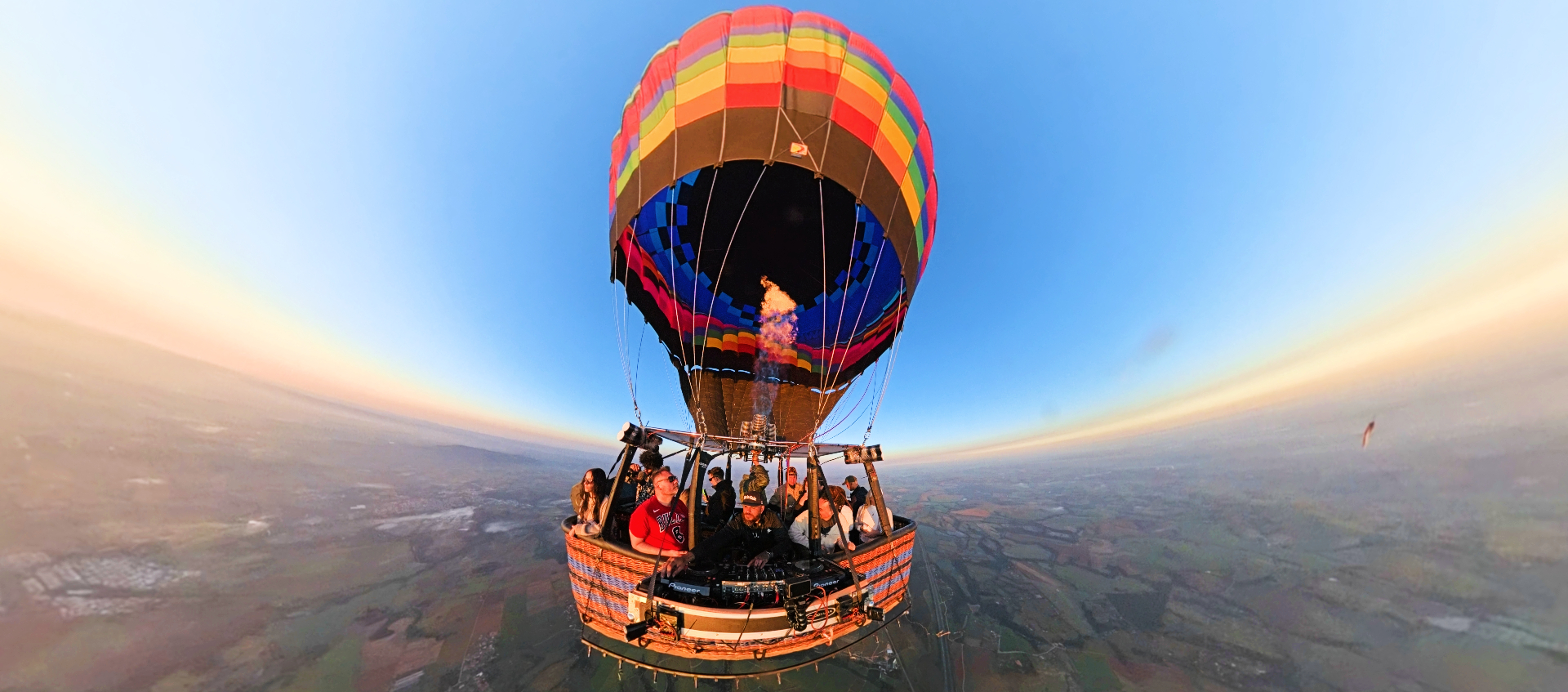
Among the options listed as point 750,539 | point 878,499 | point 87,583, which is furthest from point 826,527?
point 87,583

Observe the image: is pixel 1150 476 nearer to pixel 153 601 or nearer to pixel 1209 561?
pixel 1209 561

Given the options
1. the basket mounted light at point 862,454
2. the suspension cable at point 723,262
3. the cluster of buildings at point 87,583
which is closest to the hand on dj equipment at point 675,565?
the basket mounted light at point 862,454

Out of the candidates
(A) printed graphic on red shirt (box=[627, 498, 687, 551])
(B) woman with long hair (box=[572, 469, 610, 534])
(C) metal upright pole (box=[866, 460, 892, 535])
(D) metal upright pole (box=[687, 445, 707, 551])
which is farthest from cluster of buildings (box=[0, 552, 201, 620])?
(C) metal upright pole (box=[866, 460, 892, 535])

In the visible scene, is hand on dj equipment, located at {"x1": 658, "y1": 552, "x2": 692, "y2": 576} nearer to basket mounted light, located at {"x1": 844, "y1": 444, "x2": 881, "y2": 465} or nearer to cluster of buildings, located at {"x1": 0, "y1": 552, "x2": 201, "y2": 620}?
basket mounted light, located at {"x1": 844, "y1": 444, "x2": 881, "y2": 465}

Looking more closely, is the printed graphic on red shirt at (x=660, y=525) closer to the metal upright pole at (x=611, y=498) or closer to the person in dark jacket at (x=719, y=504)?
the metal upright pole at (x=611, y=498)

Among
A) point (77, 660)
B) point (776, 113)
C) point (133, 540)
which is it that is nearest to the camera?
point (776, 113)

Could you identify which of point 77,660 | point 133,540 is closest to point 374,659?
point 77,660

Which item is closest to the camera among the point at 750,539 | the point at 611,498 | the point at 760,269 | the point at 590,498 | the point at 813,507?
the point at 611,498

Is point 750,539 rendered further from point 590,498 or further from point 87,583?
point 87,583
